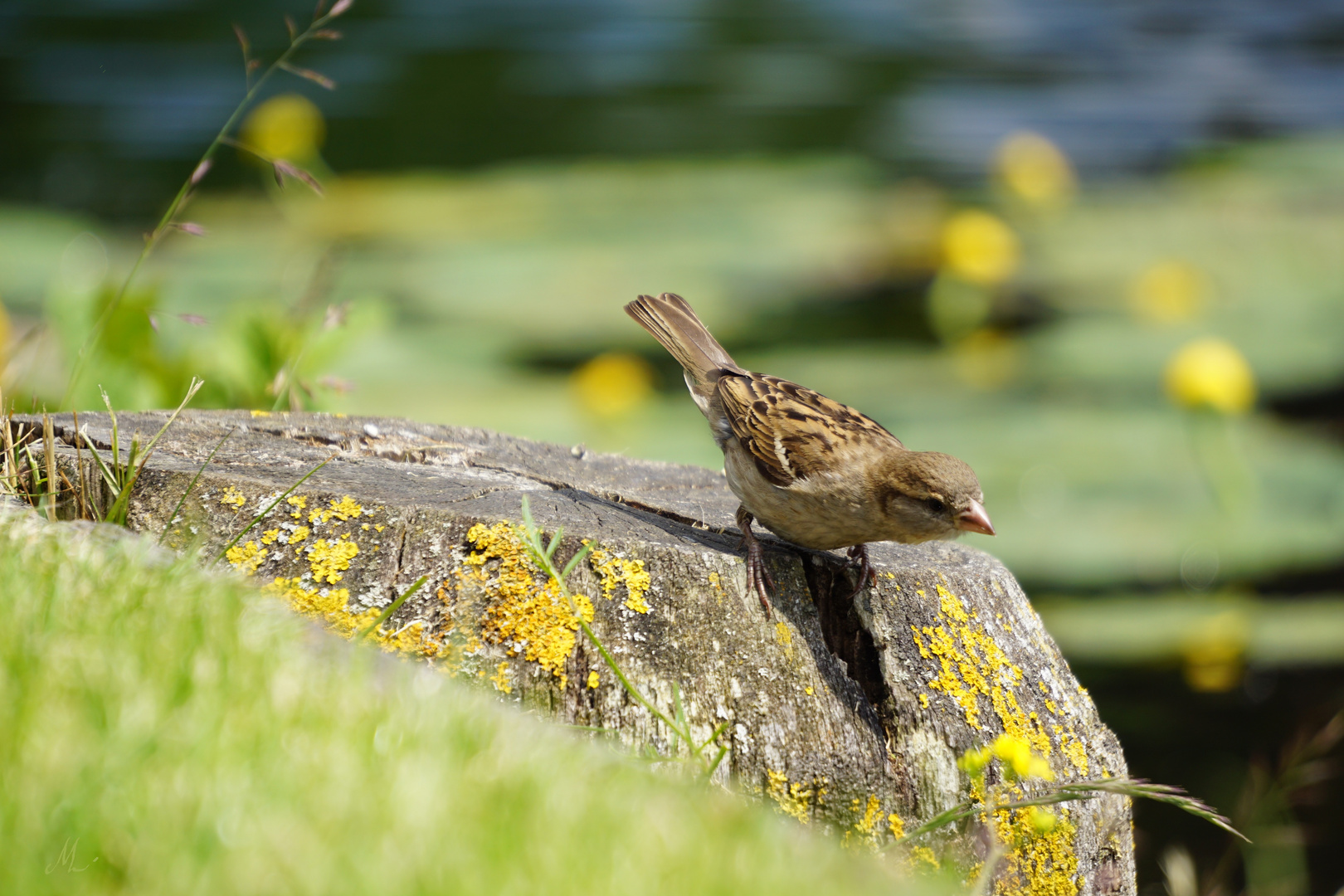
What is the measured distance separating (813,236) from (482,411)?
3.90 metres

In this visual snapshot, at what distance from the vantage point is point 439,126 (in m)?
12.6

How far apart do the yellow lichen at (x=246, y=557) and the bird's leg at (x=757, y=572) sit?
100cm

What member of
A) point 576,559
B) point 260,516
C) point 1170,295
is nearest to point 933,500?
point 576,559

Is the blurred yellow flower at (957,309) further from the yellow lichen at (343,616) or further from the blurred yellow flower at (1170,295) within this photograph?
the yellow lichen at (343,616)

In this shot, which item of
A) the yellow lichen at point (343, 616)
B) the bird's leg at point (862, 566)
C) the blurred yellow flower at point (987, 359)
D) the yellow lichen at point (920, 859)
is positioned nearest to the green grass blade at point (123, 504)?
the yellow lichen at point (343, 616)

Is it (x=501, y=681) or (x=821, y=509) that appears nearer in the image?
(x=501, y=681)

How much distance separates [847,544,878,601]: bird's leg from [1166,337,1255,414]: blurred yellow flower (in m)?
4.19

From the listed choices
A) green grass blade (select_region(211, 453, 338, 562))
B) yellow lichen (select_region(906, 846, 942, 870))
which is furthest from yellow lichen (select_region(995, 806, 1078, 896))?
green grass blade (select_region(211, 453, 338, 562))

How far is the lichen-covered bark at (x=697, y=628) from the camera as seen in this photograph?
2291mm

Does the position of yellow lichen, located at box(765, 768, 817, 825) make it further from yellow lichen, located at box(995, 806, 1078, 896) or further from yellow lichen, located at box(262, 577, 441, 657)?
yellow lichen, located at box(262, 577, 441, 657)

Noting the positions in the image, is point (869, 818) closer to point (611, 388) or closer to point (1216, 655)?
point (1216, 655)

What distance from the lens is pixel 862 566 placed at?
2.62 meters

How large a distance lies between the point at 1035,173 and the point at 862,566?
8325mm

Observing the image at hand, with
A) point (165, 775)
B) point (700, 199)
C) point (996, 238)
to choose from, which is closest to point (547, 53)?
point (700, 199)
